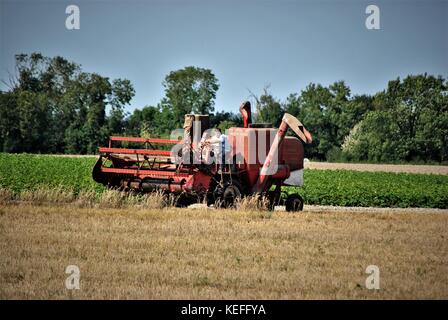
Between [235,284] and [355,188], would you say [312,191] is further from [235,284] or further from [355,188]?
[235,284]

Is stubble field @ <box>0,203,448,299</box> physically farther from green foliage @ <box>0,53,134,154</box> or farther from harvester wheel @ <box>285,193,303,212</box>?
green foliage @ <box>0,53,134,154</box>

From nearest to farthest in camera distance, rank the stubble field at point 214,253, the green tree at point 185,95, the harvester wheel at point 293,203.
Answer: the stubble field at point 214,253, the harvester wheel at point 293,203, the green tree at point 185,95

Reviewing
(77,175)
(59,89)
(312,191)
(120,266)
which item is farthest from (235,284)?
(59,89)

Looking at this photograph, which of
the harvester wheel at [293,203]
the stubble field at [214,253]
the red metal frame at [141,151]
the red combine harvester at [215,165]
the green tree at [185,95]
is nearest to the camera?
the stubble field at [214,253]

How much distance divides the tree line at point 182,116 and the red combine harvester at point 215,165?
3444 cm

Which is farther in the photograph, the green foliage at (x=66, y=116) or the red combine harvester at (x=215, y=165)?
the green foliage at (x=66, y=116)

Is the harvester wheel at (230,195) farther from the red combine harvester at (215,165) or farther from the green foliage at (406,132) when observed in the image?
the green foliage at (406,132)

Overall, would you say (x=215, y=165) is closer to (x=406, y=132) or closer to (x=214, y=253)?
(x=214, y=253)

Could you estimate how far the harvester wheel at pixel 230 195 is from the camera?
1869cm

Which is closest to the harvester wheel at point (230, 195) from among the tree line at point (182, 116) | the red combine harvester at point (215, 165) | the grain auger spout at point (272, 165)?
the red combine harvester at point (215, 165)

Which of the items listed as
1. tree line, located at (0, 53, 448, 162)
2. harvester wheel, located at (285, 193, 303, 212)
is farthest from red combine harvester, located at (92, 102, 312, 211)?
tree line, located at (0, 53, 448, 162)

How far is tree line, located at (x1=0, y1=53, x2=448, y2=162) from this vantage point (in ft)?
194

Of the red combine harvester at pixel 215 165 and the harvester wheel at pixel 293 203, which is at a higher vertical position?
the red combine harvester at pixel 215 165

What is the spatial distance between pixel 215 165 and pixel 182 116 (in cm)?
3927
